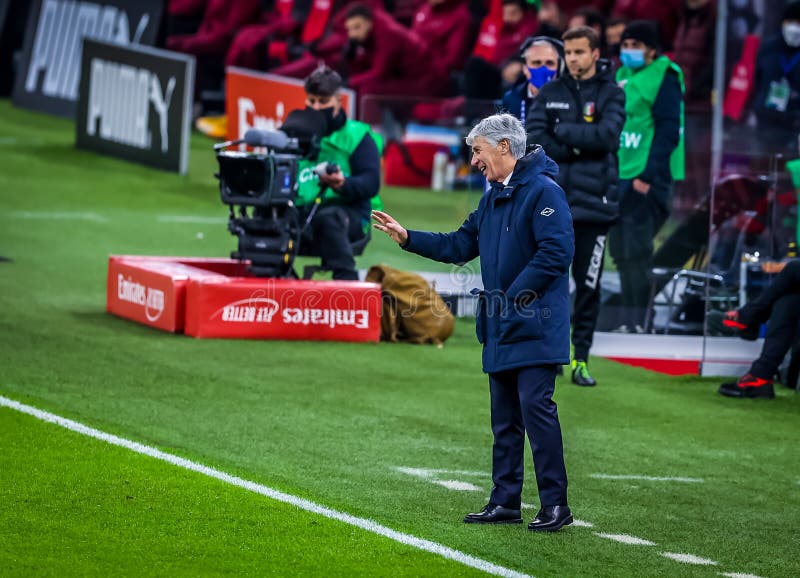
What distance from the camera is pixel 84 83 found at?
2250 cm

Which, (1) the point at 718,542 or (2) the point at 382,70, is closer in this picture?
(1) the point at 718,542

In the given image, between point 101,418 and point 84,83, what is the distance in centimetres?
1393

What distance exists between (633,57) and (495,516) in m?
6.68

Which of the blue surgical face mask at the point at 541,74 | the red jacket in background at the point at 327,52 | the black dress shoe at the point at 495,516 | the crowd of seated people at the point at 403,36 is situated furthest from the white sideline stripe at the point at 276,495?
the red jacket in background at the point at 327,52

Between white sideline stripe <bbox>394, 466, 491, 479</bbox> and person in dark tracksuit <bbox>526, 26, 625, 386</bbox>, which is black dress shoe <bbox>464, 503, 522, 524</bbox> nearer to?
white sideline stripe <bbox>394, 466, 491, 479</bbox>

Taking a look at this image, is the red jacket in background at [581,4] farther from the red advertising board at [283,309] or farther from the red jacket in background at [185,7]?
the red advertising board at [283,309]

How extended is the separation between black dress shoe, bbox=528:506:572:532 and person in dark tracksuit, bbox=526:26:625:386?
3890 millimetres

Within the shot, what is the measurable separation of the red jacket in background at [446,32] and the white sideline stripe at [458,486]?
16.4m

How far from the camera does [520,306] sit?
721cm

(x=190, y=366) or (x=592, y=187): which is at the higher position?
(x=592, y=187)

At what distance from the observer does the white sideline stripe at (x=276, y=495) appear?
681 cm

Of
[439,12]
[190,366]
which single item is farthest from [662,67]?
[439,12]

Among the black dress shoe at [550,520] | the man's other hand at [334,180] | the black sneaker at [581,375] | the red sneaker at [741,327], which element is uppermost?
the man's other hand at [334,180]

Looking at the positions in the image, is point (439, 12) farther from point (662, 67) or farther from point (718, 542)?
point (718, 542)
